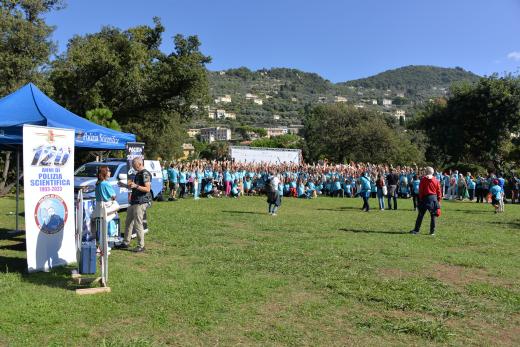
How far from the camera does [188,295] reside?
255 inches

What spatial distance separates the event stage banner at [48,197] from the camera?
7535mm

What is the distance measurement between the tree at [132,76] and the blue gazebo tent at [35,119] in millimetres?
17037

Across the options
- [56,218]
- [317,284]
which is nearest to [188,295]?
[317,284]

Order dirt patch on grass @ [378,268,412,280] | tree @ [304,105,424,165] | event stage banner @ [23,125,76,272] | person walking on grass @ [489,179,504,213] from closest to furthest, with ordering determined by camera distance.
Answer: event stage banner @ [23,125,76,272] → dirt patch on grass @ [378,268,412,280] → person walking on grass @ [489,179,504,213] → tree @ [304,105,424,165]

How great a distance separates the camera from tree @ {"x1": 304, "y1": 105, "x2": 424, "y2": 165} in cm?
5359

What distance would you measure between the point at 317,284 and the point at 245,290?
121 cm

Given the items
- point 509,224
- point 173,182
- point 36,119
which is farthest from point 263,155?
point 36,119

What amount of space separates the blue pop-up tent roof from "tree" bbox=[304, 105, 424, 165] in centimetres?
4565

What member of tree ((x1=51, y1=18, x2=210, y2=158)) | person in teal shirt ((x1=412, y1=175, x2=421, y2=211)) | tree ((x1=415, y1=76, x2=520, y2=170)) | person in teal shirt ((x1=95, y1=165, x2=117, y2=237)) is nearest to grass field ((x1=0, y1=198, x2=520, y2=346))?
person in teal shirt ((x1=95, y1=165, x2=117, y2=237))

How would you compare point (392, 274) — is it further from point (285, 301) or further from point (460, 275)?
point (285, 301)

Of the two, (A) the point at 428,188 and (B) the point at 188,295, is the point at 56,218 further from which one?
(A) the point at 428,188

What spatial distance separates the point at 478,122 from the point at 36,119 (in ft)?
125

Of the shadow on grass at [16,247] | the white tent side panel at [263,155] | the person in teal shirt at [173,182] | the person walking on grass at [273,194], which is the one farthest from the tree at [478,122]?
the shadow on grass at [16,247]

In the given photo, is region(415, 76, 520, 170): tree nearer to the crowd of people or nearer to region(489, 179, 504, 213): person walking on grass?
the crowd of people
